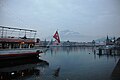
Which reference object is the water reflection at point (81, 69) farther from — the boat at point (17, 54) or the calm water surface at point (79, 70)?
the boat at point (17, 54)

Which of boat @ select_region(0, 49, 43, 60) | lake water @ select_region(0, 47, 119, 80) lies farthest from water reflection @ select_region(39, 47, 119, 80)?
boat @ select_region(0, 49, 43, 60)

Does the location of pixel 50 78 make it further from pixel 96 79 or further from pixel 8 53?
pixel 8 53

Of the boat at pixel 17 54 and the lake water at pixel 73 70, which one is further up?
the boat at pixel 17 54

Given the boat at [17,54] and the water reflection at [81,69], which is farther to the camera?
the boat at [17,54]

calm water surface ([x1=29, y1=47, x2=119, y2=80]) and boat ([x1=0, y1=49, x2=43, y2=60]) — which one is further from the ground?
boat ([x1=0, y1=49, x2=43, y2=60])

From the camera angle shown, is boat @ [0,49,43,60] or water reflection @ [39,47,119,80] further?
boat @ [0,49,43,60]

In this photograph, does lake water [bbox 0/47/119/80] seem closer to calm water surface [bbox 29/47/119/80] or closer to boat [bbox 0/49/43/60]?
calm water surface [bbox 29/47/119/80]

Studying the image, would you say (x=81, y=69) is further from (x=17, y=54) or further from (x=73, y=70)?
(x=17, y=54)

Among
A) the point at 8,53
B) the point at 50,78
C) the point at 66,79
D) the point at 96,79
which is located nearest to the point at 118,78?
the point at 96,79

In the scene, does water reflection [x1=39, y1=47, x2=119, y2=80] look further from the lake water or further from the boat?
the boat

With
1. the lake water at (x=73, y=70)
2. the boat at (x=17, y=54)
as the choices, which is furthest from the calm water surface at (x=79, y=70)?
the boat at (x=17, y=54)

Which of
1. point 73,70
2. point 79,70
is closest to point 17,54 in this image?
point 73,70

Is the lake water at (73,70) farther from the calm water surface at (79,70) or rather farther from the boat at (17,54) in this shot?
the boat at (17,54)

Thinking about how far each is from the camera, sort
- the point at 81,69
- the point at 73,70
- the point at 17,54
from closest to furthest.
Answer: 1. the point at 73,70
2. the point at 81,69
3. the point at 17,54
